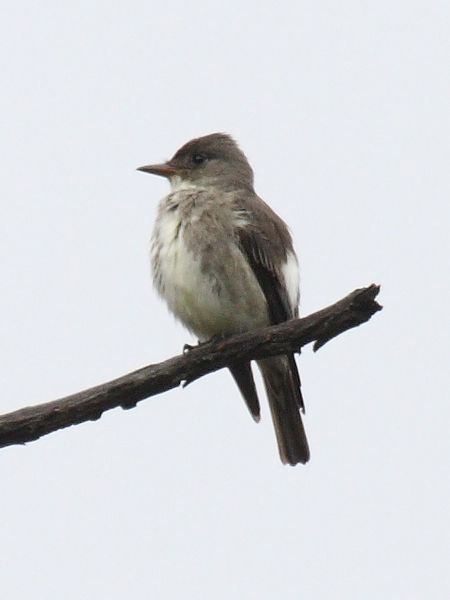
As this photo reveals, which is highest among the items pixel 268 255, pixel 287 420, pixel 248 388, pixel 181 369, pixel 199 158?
pixel 199 158

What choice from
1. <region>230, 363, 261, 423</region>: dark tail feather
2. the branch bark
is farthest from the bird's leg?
<region>230, 363, 261, 423</region>: dark tail feather

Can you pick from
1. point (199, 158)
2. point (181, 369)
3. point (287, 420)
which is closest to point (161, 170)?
point (199, 158)

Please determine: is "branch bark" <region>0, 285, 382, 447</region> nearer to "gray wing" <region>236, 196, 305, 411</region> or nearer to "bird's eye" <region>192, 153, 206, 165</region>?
"gray wing" <region>236, 196, 305, 411</region>

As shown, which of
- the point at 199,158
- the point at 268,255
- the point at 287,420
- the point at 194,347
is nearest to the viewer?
the point at 194,347

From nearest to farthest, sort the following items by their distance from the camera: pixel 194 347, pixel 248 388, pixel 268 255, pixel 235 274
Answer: pixel 194 347
pixel 235 274
pixel 268 255
pixel 248 388

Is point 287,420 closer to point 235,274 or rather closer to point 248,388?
point 248,388

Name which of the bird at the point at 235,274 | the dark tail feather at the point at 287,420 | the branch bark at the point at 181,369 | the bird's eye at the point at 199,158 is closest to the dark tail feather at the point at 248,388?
the bird at the point at 235,274
